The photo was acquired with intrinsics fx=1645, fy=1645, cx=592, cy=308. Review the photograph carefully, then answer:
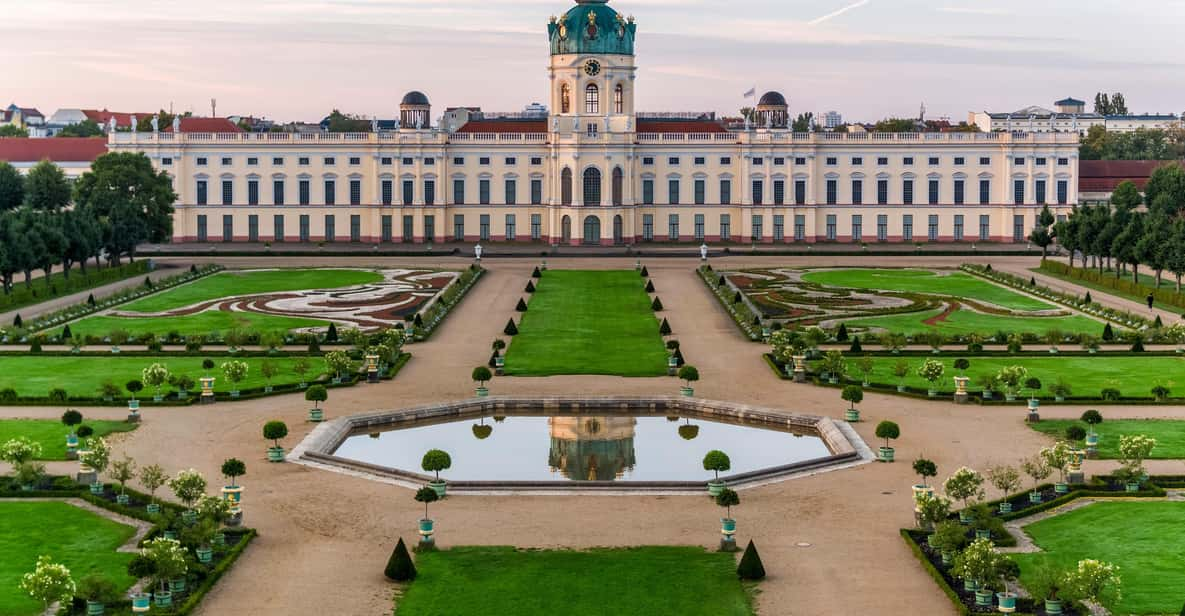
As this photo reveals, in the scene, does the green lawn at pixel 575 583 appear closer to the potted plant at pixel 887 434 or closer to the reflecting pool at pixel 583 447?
the reflecting pool at pixel 583 447

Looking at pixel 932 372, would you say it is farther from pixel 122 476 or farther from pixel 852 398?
pixel 122 476

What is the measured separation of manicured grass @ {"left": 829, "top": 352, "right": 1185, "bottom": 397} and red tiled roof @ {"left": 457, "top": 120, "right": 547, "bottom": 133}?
71726 mm

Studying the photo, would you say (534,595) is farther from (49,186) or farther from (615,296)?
(49,186)

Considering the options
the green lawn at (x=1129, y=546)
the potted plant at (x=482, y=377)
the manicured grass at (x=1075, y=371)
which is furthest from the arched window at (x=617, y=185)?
the green lawn at (x=1129, y=546)

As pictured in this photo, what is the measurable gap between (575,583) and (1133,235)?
66.5m

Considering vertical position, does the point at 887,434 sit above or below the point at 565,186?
below

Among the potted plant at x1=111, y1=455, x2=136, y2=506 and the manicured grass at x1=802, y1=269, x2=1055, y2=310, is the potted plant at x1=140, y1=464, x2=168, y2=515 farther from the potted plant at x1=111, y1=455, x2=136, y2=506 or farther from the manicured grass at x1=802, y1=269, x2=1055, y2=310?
the manicured grass at x1=802, y1=269, x2=1055, y2=310

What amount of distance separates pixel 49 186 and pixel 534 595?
101 m

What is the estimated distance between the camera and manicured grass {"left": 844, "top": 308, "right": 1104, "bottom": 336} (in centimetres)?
7556

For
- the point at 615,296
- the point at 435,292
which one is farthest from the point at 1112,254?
the point at 435,292

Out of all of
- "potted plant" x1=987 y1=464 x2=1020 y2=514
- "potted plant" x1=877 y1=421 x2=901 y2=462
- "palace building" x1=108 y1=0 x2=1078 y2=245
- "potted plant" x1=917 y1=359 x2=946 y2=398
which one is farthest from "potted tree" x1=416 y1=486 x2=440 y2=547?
"palace building" x1=108 y1=0 x2=1078 y2=245

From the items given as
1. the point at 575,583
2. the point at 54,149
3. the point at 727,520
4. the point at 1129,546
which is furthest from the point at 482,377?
the point at 54,149

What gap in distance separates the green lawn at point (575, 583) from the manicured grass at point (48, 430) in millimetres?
16833

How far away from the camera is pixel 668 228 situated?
13162 centimetres
